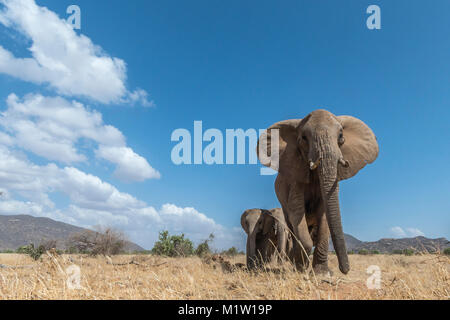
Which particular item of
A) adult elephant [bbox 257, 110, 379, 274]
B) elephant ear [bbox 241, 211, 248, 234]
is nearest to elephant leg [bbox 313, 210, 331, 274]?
adult elephant [bbox 257, 110, 379, 274]

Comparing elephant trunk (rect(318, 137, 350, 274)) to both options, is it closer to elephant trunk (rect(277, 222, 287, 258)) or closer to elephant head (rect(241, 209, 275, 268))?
elephant trunk (rect(277, 222, 287, 258))

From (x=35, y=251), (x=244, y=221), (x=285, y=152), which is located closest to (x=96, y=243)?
(x=35, y=251)

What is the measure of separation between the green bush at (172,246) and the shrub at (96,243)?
9.74 ft

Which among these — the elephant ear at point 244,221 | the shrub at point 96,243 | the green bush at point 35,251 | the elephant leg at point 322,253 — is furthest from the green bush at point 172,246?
the elephant leg at point 322,253

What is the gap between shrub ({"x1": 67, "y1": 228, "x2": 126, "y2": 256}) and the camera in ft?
72.0

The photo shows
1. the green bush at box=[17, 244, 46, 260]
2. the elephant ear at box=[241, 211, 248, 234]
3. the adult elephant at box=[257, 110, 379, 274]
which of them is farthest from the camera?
the green bush at box=[17, 244, 46, 260]

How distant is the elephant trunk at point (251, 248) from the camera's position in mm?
9505

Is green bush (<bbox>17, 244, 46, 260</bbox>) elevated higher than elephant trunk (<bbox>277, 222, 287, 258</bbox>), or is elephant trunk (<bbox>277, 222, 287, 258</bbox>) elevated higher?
elephant trunk (<bbox>277, 222, 287, 258</bbox>)

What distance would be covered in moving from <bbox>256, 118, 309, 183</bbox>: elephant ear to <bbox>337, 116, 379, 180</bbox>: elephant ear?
3.18ft

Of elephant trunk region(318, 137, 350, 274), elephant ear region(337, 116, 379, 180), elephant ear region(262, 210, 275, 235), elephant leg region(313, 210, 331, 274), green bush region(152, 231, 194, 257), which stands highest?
elephant ear region(337, 116, 379, 180)

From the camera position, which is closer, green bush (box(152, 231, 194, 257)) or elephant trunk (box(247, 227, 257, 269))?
elephant trunk (box(247, 227, 257, 269))

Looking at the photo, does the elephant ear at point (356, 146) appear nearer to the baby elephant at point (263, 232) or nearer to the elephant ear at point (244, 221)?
the baby elephant at point (263, 232)
